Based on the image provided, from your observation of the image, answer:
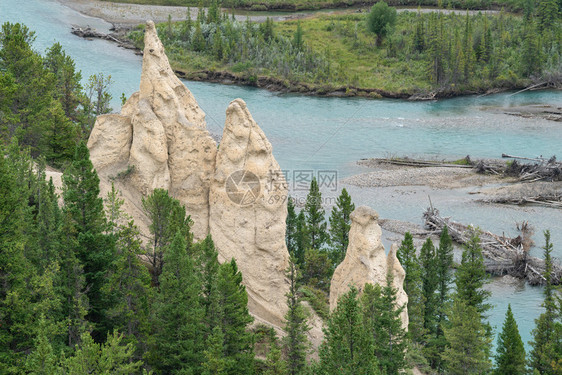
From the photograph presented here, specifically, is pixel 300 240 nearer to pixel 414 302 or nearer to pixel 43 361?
pixel 414 302

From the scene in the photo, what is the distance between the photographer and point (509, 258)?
212 ft

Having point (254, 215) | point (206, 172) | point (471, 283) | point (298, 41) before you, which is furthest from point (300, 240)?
point (298, 41)

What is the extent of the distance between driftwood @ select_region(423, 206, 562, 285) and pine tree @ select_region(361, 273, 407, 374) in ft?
89.3

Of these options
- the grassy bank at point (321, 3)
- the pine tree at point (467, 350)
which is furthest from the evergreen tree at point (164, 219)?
the grassy bank at point (321, 3)

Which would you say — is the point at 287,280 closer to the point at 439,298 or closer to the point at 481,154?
the point at 439,298

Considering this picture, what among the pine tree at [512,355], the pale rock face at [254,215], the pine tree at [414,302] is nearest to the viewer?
the pale rock face at [254,215]

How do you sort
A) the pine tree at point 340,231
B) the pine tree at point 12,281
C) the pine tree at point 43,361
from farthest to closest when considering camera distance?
the pine tree at point 340,231
the pine tree at point 12,281
the pine tree at point 43,361

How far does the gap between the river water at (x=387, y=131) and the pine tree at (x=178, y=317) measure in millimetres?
31293

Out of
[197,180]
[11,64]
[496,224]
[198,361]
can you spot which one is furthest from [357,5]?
[198,361]

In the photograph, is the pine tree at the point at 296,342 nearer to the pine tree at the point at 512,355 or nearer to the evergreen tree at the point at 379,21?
the pine tree at the point at 512,355

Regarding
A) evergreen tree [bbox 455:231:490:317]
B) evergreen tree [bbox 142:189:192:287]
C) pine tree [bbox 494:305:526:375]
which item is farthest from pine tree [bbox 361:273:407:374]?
evergreen tree [bbox 455:231:490:317]

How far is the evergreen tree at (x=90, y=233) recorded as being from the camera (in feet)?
125

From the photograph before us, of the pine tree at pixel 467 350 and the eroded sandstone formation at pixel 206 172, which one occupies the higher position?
the eroded sandstone formation at pixel 206 172

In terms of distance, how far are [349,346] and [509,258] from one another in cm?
3532
